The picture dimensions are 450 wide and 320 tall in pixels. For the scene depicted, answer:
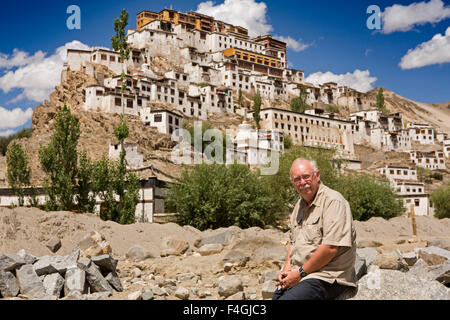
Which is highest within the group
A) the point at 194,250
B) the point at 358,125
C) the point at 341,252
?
the point at 358,125

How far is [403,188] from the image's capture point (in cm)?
6512

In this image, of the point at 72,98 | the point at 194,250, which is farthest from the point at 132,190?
the point at 72,98

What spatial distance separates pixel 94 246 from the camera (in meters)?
14.8

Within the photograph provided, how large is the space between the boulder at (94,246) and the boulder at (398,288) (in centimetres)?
1080

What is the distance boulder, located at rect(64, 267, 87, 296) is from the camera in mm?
9844

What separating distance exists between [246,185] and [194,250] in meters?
13.5

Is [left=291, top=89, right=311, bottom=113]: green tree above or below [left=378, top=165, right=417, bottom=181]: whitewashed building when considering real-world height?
above

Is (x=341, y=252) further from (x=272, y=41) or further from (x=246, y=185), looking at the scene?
(x=272, y=41)

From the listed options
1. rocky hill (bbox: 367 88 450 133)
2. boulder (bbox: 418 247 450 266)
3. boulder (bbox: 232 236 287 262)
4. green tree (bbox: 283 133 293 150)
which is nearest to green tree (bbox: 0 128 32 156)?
green tree (bbox: 283 133 293 150)

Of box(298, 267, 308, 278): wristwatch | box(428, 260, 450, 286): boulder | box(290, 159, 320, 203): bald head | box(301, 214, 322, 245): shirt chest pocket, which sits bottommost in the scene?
box(428, 260, 450, 286): boulder

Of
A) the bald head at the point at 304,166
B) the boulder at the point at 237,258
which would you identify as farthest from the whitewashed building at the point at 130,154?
the bald head at the point at 304,166

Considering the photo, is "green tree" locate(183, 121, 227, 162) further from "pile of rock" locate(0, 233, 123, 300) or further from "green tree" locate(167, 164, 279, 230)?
"pile of rock" locate(0, 233, 123, 300)

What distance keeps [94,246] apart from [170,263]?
104 inches

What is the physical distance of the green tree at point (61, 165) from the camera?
92.7ft
